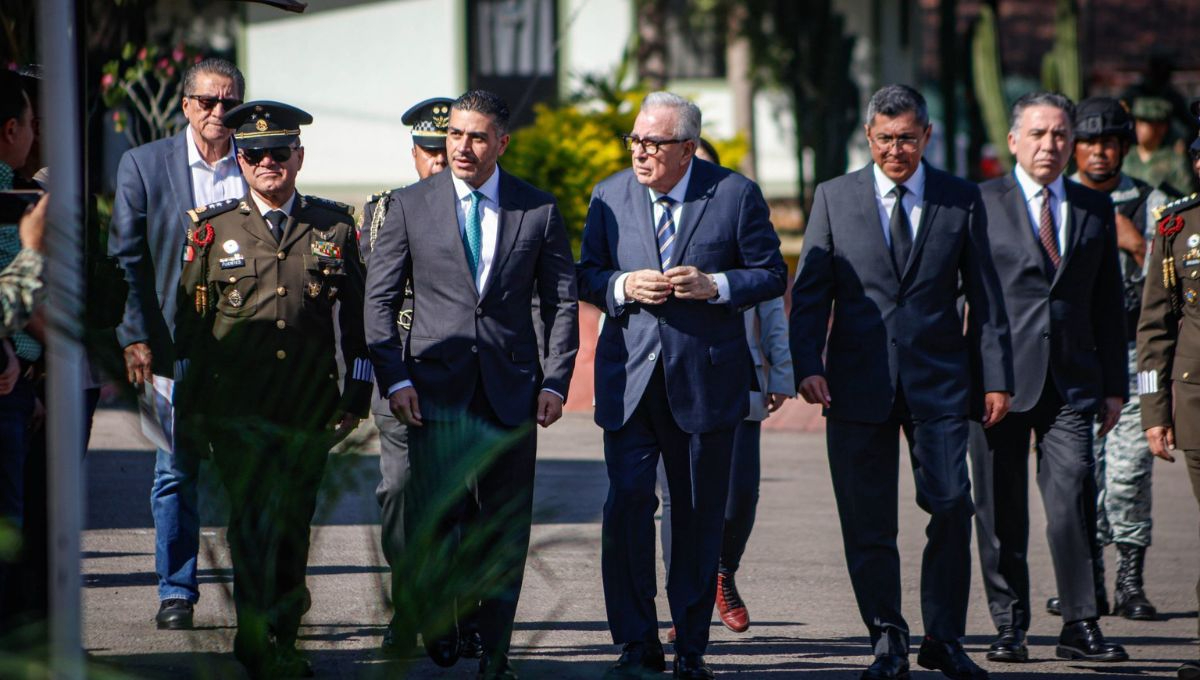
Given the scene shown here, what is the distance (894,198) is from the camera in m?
5.91

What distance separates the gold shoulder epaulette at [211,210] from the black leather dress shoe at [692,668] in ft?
6.99

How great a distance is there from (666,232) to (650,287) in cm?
27

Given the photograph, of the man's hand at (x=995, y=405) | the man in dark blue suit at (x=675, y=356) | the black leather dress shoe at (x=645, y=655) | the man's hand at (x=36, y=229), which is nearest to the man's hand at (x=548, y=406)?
the man in dark blue suit at (x=675, y=356)

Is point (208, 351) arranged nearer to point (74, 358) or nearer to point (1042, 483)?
point (74, 358)

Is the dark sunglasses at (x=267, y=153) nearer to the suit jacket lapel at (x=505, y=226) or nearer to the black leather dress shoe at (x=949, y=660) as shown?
the suit jacket lapel at (x=505, y=226)

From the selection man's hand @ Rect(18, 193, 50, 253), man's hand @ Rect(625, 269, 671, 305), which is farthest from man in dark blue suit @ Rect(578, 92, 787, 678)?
man's hand @ Rect(18, 193, 50, 253)

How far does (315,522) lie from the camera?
301 centimetres

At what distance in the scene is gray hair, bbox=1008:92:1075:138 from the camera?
21.0 ft

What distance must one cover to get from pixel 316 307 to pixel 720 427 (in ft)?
4.56

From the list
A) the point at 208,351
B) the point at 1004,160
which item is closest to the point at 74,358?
the point at 208,351

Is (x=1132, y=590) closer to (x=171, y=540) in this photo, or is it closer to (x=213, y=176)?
(x=171, y=540)

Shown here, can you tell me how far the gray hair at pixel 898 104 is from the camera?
579 centimetres

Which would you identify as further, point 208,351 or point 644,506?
point 644,506

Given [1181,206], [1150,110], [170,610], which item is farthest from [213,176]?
[1150,110]
